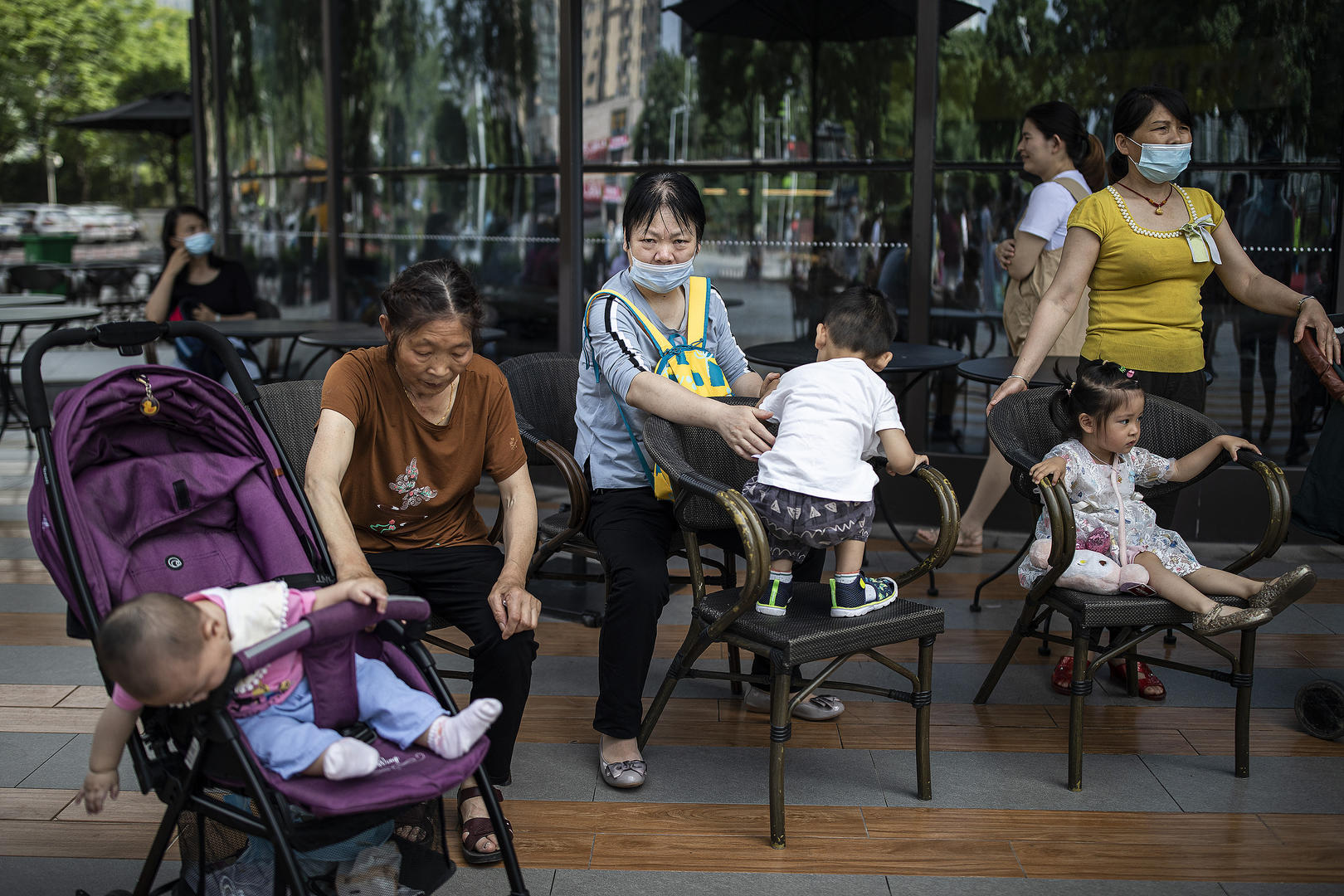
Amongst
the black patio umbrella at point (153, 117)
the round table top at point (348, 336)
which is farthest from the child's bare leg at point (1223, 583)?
the black patio umbrella at point (153, 117)

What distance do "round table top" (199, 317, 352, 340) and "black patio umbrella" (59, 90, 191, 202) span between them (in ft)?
22.7

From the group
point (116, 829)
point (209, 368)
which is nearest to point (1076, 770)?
point (116, 829)

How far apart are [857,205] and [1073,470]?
246 cm

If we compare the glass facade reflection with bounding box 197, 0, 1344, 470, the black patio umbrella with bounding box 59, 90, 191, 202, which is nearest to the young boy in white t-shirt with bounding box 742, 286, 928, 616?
the glass facade reflection with bounding box 197, 0, 1344, 470

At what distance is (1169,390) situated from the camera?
11.0 ft

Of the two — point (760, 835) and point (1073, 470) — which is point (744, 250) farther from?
point (760, 835)

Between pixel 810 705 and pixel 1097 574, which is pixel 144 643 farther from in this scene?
pixel 1097 574

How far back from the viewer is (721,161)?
541 cm

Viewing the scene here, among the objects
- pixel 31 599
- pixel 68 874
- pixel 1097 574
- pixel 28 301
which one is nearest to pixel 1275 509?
pixel 1097 574

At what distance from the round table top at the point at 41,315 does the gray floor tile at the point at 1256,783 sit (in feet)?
16.9

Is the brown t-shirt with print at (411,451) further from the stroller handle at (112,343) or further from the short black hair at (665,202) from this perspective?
the short black hair at (665,202)

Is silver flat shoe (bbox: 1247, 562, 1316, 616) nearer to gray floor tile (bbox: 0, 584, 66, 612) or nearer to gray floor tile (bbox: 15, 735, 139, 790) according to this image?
gray floor tile (bbox: 15, 735, 139, 790)

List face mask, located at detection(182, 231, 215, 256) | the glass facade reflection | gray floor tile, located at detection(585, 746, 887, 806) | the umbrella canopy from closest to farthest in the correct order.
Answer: gray floor tile, located at detection(585, 746, 887, 806) → the glass facade reflection → face mask, located at detection(182, 231, 215, 256) → the umbrella canopy

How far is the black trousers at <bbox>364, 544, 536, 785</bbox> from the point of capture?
256 cm
